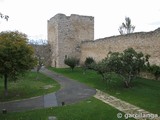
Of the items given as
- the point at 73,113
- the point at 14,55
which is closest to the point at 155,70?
the point at 14,55

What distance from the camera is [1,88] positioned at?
18953mm

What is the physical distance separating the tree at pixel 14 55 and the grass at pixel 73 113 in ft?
14.7

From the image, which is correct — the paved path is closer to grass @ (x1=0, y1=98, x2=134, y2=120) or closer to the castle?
grass @ (x1=0, y1=98, x2=134, y2=120)

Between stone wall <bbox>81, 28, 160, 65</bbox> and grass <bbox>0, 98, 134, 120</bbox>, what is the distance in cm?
991

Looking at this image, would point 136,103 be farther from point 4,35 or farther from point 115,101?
point 4,35

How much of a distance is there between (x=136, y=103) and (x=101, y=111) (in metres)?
2.14

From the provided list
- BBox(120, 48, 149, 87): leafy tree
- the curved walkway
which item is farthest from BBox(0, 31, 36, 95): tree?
BBox(120, 48, 149, 87): leafy tree

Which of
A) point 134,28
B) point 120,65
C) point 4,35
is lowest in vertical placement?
point 120,65

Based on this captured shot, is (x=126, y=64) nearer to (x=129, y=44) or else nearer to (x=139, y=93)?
(x=139, y=93)

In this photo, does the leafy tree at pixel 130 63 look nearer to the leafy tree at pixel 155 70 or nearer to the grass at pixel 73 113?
the leafy tree at pixel 155 70

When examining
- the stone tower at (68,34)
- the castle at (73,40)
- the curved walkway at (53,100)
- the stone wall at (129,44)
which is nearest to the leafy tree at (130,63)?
the curved walkway at (53,100)

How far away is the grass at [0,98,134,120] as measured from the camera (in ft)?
33.5

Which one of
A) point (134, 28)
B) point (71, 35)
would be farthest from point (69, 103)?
point (134, 28)

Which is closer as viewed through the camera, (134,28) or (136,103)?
(136,103)
